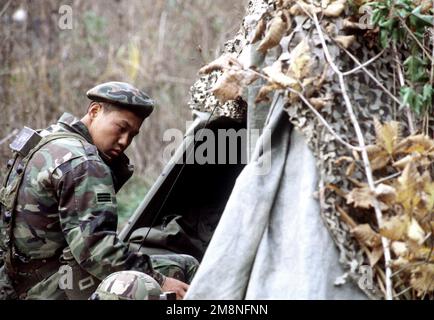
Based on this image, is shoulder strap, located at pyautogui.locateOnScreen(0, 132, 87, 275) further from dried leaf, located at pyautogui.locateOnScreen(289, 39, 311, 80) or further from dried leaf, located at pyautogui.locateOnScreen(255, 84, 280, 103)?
dried leaf, located at pyautogui.locateOnScreen(289, 39, 311, 80)

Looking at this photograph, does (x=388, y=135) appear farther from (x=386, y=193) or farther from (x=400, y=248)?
(x=400, y=248)

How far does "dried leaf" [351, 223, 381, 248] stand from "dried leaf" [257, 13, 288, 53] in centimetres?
91

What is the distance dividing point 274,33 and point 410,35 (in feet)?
1.96

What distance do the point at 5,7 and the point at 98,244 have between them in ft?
16.4

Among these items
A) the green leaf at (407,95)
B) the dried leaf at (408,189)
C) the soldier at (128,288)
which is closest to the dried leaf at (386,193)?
the dried leaf at (408,189)

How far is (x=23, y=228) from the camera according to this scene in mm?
4305

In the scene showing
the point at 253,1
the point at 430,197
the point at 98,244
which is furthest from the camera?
the point at 253,1

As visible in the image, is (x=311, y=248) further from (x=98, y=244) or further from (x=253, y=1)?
(x=253, y=1)

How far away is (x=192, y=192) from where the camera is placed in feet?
17.5

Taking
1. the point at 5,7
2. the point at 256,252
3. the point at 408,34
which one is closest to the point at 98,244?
the point at 256,252

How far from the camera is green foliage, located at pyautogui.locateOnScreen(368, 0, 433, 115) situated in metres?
3.56

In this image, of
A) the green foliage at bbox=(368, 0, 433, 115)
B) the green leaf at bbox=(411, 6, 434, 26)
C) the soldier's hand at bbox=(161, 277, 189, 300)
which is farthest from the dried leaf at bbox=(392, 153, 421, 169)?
the soldier's hand at bbox=(161, 277, 189, 300)

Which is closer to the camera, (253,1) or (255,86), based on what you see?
(255,86)

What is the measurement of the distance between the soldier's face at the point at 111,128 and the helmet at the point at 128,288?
0.90 metres
